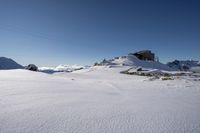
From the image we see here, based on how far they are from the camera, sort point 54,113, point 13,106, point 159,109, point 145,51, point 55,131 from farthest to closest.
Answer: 1. point 145,51
2. point 159,109
3. point 13,106
4. point 54,113
5. point 55,131

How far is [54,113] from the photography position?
80.0 inches

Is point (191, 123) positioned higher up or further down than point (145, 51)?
further down

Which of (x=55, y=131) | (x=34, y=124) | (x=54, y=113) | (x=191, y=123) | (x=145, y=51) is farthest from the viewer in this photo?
(x=145, y=51)

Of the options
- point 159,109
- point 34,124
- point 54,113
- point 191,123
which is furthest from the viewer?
point 159,109

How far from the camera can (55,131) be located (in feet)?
5.06

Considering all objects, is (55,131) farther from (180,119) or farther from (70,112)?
(180,119)

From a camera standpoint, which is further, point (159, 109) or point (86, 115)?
point (159, 109)

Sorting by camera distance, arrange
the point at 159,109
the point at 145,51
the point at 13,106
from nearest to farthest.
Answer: the point at 13,106, the point at 159,109, the point at 145,51

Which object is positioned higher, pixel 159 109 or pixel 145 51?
pixel 145 51

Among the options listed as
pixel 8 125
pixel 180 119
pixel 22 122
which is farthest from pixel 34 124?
pixel 180 119

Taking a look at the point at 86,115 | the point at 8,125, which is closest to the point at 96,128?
the point at 86,115

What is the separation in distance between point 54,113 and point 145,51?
4179 cm

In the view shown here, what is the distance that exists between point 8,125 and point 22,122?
0.43ft

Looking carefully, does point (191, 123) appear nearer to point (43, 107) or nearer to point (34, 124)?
point (34, 124)
